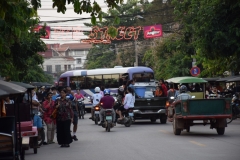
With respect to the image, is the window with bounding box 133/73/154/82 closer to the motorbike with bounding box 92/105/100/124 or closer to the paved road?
the motorbike with bounding box 92/105/100/124

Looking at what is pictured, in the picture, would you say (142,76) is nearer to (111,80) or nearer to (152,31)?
(111,80)

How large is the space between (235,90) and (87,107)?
15.4 m

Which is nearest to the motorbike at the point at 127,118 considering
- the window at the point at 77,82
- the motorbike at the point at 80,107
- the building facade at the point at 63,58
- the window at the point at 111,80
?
the motorbike at the point at 80,107

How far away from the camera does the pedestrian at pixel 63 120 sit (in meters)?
19.4

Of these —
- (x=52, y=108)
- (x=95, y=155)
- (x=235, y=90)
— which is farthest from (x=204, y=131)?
(x=235, y=90)

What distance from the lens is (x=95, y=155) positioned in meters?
16.2

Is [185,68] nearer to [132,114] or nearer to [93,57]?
[132,114]

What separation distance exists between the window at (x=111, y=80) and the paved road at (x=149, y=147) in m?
25.2

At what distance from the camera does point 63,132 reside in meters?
19.4

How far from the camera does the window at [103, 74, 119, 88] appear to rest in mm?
48928

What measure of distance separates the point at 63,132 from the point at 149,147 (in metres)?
3.17

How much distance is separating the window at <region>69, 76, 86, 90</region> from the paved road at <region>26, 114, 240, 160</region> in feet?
88.7

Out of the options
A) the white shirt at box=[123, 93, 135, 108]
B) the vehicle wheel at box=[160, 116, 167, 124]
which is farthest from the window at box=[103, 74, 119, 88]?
the white shirt at box=[123, 93, 135, 108]

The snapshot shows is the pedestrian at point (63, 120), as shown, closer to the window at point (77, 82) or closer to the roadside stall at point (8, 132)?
the roadside stall at point (8, 132)
